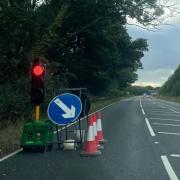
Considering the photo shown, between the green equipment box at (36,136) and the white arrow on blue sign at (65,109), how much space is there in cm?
49

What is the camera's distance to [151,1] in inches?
1441

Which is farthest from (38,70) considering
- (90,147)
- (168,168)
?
(168,168)

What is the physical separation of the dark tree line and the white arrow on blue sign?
8.00 m

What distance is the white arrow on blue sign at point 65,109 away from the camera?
13830 mm

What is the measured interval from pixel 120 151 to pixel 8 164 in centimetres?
344

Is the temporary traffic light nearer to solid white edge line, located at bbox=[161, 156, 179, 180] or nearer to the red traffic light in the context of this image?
the red traffic light

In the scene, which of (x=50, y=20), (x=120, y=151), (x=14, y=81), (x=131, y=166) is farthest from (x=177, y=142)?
(x=50, y=20)

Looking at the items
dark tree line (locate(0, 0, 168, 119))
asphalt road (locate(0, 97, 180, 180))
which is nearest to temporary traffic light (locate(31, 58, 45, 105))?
asphalt road (locate(0, 97, 180, 180))

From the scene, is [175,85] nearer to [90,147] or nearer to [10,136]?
[10,136]

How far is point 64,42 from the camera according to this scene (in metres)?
37.3

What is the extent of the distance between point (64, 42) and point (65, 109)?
23.7m

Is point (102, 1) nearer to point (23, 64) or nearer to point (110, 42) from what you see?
point (110, 42)

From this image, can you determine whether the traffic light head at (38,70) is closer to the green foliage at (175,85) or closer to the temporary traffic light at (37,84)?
the temporary traffic light at (37,84)

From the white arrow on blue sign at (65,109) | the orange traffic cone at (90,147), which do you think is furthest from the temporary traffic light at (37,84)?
the orange traffic cone at (90,147)
